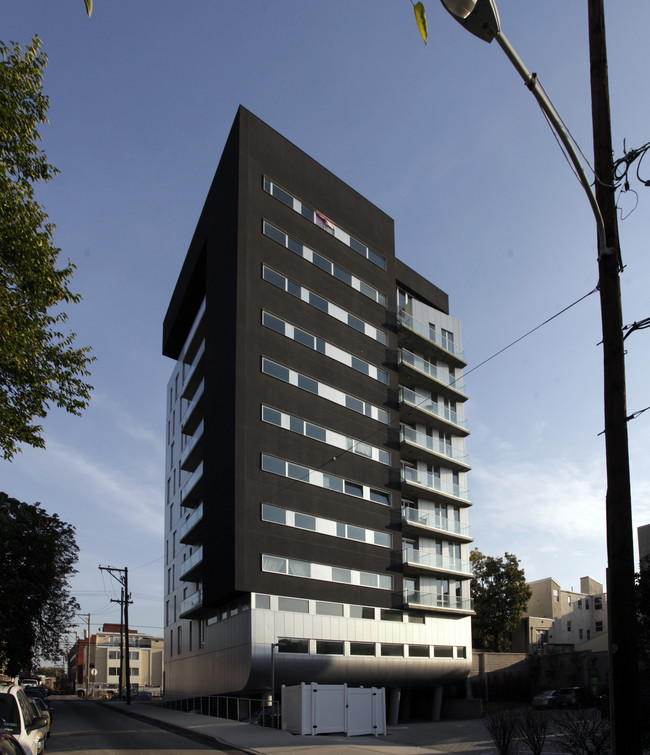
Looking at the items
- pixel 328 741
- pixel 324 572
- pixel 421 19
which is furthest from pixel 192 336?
pixel 421 19

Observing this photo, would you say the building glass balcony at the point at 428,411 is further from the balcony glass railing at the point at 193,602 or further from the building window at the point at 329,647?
the balcony glass railing at the point at 193,602

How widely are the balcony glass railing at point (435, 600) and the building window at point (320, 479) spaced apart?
17.8ft

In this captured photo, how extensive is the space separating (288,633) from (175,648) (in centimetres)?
2221

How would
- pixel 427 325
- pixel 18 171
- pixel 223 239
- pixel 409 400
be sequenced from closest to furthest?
pixel 18 171
pixel 223 239
pixel 409 400
pixel 427 325

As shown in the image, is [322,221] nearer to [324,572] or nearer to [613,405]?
[324,572]

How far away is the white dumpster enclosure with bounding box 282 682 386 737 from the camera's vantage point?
23844 millimetres

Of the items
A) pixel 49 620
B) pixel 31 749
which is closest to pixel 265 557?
pixel 31 749

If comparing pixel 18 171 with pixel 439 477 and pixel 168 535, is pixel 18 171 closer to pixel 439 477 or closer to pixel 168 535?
pixel 439 477

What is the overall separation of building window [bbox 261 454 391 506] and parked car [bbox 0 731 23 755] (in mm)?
26125

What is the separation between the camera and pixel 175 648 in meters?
53.2

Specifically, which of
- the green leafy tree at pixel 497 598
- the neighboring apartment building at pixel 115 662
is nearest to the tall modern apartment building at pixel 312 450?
the green leafy tree at pixel 497 598

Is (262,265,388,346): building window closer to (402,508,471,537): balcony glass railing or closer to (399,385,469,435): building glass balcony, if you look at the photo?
(399,385,469,435): building glass balcony

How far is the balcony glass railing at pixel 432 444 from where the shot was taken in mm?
44469

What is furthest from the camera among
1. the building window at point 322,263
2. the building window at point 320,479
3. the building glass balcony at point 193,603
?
the building glass balcony at point 193,603
